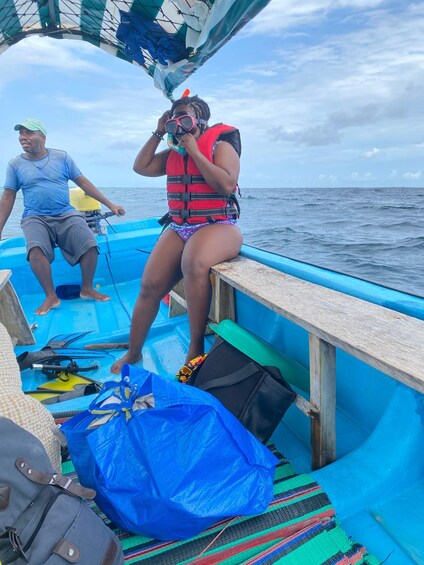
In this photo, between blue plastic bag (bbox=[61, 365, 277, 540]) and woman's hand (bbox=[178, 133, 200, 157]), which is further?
woman's hand (bbox=[178, 133, 200, 157])

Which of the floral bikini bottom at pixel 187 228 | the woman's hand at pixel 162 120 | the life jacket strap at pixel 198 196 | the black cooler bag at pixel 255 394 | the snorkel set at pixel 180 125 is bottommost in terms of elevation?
the black cooler bag at pixel 255 394

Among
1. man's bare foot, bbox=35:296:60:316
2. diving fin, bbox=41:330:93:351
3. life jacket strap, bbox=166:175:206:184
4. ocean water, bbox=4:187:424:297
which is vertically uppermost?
life jacket strap, bbox=166:175:206:184

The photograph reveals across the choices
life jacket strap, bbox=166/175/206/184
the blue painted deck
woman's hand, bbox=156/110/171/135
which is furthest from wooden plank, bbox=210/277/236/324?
woman's hand, bbox=156/110/171/135

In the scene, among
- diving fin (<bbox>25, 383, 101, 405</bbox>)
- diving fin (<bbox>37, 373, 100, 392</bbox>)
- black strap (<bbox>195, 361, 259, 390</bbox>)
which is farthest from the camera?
diving fin (<bbox>37, 373, 100, 392</bbox>)

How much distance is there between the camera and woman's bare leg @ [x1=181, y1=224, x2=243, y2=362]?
7.16 ft

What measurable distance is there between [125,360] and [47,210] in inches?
82.3

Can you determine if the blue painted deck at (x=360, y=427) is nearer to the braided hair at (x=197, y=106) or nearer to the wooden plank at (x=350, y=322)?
the wooden plank at (x=350, y=322)

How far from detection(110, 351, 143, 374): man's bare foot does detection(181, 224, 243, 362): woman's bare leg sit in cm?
44

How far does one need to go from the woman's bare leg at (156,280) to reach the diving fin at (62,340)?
1.81 ft

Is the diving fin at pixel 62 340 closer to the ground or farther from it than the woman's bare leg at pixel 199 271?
closer to the ground

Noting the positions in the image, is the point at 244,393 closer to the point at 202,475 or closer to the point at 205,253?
the point at 202,475

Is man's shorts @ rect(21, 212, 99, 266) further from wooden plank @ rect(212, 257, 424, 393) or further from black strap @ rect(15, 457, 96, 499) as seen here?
black strap @ rect(15, 457, 96, 499)

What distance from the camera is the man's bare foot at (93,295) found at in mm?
3799

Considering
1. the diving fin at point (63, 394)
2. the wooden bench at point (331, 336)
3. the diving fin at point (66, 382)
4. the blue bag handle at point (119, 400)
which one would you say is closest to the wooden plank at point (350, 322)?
the wooden bench at point (331, 336)
